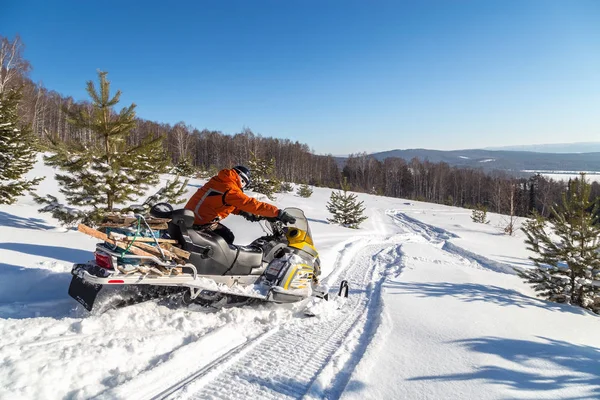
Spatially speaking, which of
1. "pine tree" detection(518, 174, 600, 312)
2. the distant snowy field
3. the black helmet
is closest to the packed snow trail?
"pine tree" detection(518, 174, 600, 312)

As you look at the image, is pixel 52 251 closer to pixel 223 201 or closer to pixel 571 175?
pixel 223 201

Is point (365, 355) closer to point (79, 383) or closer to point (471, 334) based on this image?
point (471, 334)

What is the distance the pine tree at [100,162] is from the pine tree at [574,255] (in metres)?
9.23

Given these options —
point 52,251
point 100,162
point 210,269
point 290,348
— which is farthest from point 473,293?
point 100,162

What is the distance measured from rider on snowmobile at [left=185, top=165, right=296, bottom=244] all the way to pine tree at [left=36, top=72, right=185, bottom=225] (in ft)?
15.8

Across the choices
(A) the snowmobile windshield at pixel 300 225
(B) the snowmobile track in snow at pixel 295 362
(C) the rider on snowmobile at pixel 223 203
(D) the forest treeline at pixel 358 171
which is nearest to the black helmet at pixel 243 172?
(C) the rider on snowmobile at pixel 223 203

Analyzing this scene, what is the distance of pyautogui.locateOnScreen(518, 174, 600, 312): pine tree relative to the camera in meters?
6.49

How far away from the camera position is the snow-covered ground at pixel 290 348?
2451mm

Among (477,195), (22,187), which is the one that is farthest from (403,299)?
(477,195)

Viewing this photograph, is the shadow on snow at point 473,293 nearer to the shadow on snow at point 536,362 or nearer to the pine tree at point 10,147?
the shadow on snow at point 536,362

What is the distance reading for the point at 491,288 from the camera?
241 inches

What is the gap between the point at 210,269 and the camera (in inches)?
154

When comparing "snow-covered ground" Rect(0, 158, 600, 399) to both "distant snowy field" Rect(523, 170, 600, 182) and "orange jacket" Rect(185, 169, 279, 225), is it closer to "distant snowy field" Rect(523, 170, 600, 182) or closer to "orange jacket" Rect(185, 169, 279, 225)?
"orange jacket" Rect(185, 169, 279, 225)

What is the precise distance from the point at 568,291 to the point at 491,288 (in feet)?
6.34
